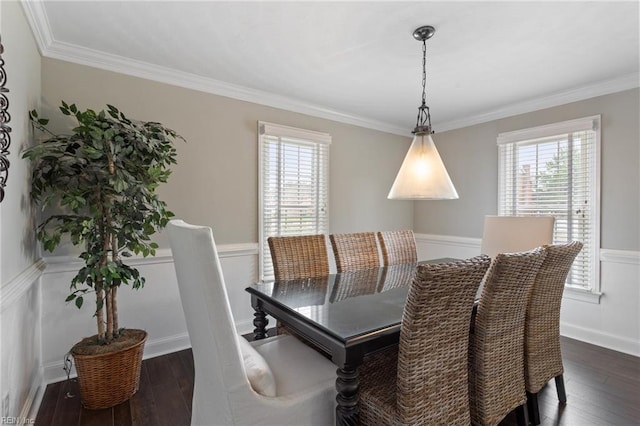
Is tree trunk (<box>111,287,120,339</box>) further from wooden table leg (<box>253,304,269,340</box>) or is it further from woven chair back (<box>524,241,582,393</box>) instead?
woven chair back (<box>524,241,582,393</box>)

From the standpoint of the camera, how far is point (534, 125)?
3.43 metres

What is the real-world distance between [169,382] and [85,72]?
2.46 metres

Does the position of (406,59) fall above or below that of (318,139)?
above

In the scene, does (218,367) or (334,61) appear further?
(334,61)

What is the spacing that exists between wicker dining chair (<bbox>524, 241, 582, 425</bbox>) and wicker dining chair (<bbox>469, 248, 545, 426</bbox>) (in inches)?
7.7

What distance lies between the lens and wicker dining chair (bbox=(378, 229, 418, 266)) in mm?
2896

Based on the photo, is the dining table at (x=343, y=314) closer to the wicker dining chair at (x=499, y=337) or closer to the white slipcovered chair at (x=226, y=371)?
the white slipcovered chair at (x=226, y=371)

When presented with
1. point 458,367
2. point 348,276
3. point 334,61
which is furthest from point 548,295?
point 334,61

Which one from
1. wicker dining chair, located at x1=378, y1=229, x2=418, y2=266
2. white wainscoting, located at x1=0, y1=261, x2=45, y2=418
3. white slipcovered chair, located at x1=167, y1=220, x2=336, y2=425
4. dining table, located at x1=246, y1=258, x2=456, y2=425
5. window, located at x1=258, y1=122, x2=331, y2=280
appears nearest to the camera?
white slipcovered chair, located at x1=167, y1=220, x2=336, y2=425

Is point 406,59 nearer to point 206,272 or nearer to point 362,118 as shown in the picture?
point 362,118

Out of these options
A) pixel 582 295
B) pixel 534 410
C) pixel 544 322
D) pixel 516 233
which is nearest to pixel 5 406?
pixel 534 410

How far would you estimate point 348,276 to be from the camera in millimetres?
2363

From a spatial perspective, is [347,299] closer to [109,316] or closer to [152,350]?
[109,316]

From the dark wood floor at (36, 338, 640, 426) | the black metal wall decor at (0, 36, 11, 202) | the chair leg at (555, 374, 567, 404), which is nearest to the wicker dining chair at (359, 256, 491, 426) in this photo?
the dark wood floor at (36, 338, 640, 426)
